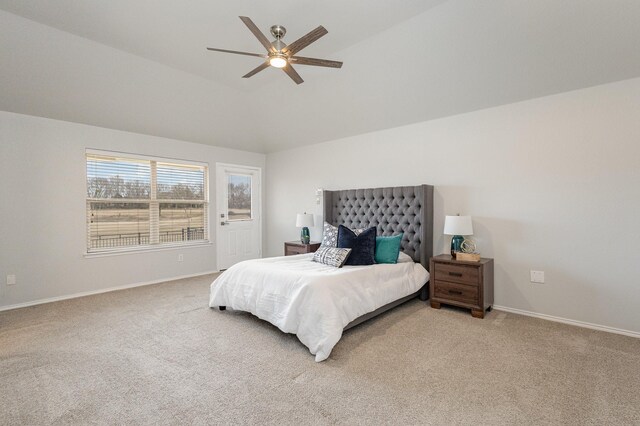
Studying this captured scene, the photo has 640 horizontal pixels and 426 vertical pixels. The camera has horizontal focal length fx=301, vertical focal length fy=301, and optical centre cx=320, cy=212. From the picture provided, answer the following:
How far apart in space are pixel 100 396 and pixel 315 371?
146cm

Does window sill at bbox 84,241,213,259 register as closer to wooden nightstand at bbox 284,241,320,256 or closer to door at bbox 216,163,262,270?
door at bbox 216,163,262,270

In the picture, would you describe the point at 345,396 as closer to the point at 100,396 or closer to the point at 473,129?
the point at 100,396

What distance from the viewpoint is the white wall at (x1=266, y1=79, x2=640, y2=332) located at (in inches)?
117

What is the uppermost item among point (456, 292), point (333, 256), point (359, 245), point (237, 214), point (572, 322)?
point (237, 214)

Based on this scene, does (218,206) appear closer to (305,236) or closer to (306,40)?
(305,236)

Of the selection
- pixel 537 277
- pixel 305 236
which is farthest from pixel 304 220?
pixel 537 277

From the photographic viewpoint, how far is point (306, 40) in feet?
8.00

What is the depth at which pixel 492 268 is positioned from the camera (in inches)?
145

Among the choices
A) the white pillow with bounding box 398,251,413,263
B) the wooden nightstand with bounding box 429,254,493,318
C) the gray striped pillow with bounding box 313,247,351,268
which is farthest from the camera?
the white pillow with bounding box 398,251,413,263

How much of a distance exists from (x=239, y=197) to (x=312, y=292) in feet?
13.5

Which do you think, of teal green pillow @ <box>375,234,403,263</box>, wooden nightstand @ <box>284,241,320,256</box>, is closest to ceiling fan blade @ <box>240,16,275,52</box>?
teal green pillow @ <box>375,234,403,263</box>

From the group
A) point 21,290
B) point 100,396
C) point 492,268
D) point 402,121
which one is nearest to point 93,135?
point 21,290

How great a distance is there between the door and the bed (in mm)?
2444

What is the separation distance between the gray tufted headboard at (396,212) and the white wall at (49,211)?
3.45m
